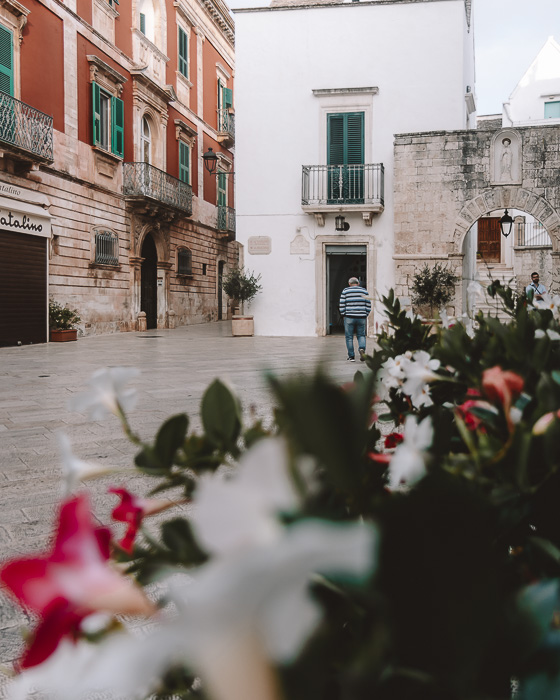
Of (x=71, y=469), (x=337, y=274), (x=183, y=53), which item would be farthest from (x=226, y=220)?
(x=71, y=469)

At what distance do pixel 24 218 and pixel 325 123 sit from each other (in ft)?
27.4

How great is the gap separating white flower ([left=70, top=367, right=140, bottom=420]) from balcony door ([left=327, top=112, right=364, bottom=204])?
17.3 m

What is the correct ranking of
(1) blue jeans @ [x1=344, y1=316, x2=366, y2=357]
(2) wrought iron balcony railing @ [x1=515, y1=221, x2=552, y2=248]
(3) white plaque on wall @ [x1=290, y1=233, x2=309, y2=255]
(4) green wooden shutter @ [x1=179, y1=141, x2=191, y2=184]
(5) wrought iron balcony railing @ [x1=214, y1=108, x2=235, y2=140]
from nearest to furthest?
1. (1) blue jeans @ [x1=344, y1=316, x2=366, y2=357]
2. (3) white plaque on wall @ [x1=290, y1=233, x2=309, y2=255]
3. (4) green wooden shutter @ [x1=179, y1=141, x2=191, y2=184]
4. (2) wrought iron balcony railing @ [x1=515, y1=221, x2=552, y2=248]
5. (5) wrought iron balcony railing @ [x1=214, y1=108, x2=235, y2=140]

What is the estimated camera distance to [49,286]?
15438mm

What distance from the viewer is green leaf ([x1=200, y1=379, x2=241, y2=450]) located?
0.65 meters

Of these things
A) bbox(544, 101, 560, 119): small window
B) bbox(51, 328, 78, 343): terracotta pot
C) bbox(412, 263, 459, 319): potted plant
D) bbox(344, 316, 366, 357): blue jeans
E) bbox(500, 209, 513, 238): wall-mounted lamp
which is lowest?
bbox(51, 328, 78, 343): terracotta pot

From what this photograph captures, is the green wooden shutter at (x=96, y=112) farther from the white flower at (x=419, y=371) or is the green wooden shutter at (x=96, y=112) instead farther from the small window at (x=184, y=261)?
the white flower at (x=419, y=371)

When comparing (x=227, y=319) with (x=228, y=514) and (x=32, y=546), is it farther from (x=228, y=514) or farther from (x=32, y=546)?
(x=228, y=514)

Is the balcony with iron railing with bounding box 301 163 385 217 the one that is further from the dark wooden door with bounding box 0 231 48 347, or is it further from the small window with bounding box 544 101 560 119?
the small window with bounding box 544 101 560 119

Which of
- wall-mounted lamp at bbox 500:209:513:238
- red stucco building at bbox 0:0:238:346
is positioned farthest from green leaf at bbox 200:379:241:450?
wall-mounted lamp at bbox 500:209:513:238

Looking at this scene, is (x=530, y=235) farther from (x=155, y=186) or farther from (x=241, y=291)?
(x=155, y=186)

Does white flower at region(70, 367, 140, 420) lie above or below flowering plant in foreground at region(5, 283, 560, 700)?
→ above

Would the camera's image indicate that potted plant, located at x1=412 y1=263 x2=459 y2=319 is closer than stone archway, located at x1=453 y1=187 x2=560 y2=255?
Yes

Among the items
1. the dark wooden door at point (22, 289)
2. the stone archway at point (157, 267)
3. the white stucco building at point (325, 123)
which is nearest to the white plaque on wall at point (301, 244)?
the white stucco building at point (325, 123)
